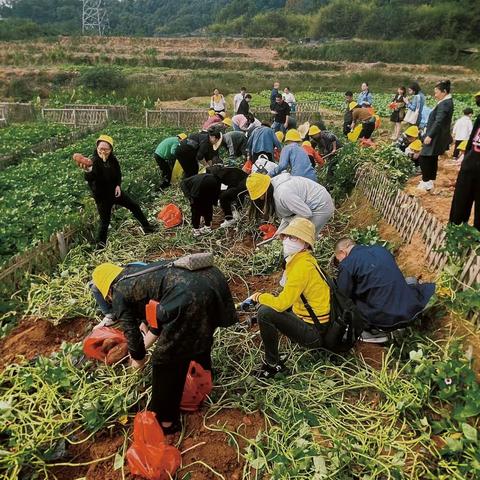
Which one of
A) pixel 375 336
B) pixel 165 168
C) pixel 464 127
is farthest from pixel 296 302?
pixel 464 127

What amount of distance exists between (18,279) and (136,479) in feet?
9.62

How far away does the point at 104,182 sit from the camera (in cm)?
551

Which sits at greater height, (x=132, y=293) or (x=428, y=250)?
(x=132, y=293)

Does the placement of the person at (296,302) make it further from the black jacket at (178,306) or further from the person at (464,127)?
the person at (464,127)

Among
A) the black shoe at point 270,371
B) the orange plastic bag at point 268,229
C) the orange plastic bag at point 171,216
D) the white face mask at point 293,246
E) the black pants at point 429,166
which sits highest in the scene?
the white face mask at point 293,246

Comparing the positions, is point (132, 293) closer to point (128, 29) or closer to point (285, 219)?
point (285, 219)

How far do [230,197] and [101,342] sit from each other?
3.13 meters

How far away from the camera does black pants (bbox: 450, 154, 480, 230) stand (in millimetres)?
4191

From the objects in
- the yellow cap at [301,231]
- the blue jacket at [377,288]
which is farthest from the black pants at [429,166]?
the yellow cap at [301,231]

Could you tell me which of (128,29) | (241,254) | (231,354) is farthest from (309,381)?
(128,29)

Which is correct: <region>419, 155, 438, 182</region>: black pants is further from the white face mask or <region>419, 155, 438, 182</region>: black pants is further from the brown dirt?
the brown dirt

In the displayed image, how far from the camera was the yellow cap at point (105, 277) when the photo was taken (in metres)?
2.94

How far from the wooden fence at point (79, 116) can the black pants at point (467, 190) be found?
15418 millimetres

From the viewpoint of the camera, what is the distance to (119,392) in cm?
314
